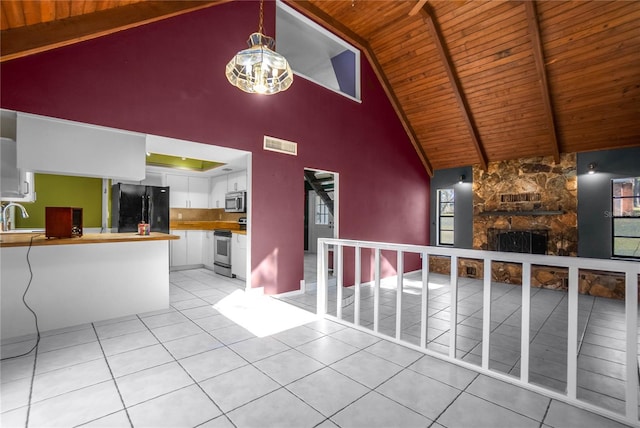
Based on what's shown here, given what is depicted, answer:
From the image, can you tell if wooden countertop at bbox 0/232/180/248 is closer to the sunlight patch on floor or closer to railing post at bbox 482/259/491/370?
the sunlight patch on floor

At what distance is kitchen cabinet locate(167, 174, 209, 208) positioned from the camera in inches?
243

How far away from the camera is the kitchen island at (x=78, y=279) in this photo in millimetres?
2713

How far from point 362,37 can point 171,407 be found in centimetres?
A: 591

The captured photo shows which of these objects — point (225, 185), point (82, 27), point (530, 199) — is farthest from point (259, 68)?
point (530, 199)

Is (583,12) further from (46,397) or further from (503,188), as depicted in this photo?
(46,397)

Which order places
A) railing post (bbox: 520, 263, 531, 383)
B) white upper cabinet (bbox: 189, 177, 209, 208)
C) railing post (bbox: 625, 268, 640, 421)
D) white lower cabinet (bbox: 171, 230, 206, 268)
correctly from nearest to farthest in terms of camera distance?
railing post (bbox: 625, 268, 640, 421) → railing post (bbox: 520, 263, 531, 383) → white lower cabinet (bbox: 171, 230, 206, 268) → white upper cabinet (bbox: 189, 177, 209, 208)

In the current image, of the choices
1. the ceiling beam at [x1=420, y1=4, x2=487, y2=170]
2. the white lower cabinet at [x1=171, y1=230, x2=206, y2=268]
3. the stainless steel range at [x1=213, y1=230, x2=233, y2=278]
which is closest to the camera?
the ceiling beam at [x1=420, y1=4, x2=487, y2=170]

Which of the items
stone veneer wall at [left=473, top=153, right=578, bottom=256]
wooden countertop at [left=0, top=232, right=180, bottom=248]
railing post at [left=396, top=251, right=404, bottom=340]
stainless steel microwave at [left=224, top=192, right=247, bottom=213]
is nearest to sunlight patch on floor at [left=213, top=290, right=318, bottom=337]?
railing post at [left=396, top=251, right=404, bottom=340]

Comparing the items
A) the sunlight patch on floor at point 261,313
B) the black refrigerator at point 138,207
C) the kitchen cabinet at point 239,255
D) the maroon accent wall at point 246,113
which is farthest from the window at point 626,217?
the black refrigerator at point 138,207

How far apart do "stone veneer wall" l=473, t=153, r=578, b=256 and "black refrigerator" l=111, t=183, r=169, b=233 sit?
6667mm

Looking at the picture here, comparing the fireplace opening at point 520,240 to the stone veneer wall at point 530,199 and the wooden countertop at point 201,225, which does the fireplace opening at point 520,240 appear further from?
the wooden countertop at point 201,225

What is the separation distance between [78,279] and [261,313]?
197cm

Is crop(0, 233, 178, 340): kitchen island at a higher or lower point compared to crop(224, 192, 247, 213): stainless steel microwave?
lower

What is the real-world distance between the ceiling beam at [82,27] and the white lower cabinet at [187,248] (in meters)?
3.90
